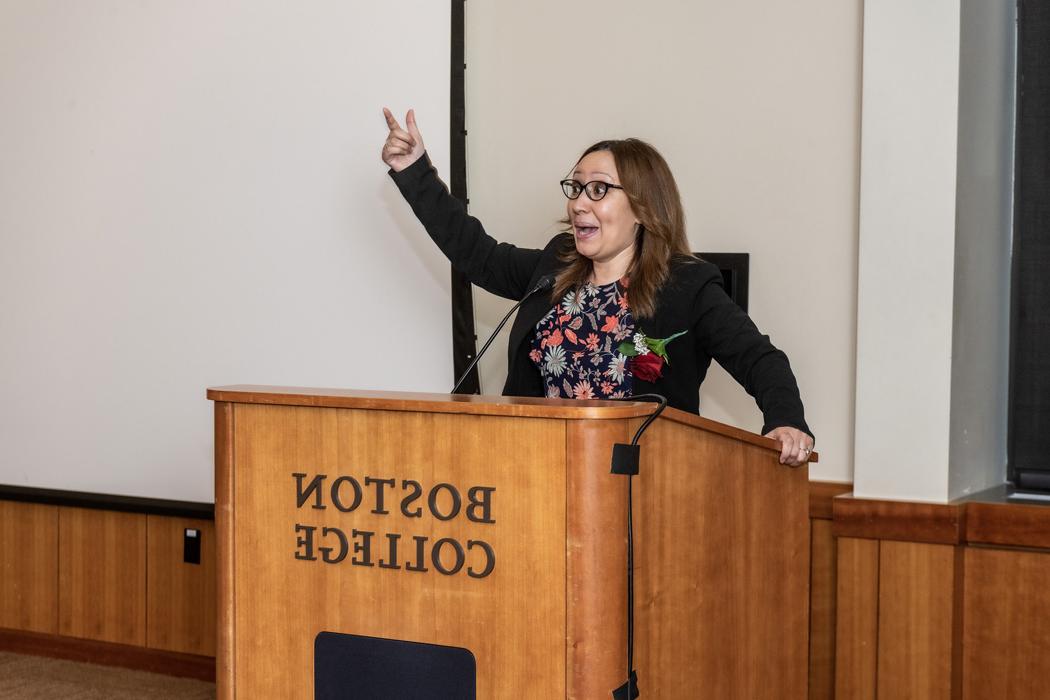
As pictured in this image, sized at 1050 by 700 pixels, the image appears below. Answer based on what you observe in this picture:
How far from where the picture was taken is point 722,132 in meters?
2.85

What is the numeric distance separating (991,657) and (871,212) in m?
1.05

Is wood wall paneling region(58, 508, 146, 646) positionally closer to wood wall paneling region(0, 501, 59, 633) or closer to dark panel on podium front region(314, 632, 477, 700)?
wood wall paneling region(0, 501, 59, 633)

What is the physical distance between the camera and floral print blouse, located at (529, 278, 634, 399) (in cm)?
231

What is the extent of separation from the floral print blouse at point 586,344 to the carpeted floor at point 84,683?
5.53 ft

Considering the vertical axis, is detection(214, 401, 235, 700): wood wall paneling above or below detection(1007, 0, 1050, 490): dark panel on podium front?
below

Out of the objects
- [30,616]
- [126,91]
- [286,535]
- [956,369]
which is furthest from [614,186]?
[30,616]

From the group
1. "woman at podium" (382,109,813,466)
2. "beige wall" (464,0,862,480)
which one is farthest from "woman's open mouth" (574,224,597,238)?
"beige wall" (464,0,862,480)

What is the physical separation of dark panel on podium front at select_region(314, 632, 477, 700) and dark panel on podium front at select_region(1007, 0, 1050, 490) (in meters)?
1.80

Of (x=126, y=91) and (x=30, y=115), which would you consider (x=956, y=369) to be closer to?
(x=126, y=91)

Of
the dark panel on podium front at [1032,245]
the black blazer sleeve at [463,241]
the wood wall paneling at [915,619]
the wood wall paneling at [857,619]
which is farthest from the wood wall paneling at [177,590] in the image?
the dark panel on podium front at [1032,245]

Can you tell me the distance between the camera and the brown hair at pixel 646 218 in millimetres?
2418

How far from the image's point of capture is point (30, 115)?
3705mm

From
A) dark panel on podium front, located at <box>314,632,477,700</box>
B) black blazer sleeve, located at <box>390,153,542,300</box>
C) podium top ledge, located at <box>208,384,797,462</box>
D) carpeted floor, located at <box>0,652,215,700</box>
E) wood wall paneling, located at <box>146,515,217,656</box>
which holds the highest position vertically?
black blazer sleeve, located at <box>390,153,542,300</box>

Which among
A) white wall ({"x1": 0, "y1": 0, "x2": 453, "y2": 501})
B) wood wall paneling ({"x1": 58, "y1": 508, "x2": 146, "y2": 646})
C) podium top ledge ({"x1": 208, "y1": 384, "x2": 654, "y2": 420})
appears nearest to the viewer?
podium top ledge ({"x1": 208, "y1": 384, "x2": 654, "y2": 420})
